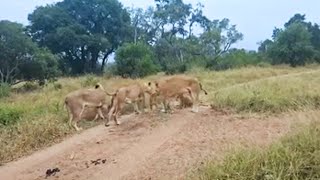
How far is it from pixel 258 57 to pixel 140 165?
99.4ft

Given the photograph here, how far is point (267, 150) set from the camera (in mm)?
4961

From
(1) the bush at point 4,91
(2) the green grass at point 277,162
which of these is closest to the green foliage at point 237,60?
(1) the bush at point 4,91

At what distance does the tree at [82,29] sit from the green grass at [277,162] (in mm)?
31419

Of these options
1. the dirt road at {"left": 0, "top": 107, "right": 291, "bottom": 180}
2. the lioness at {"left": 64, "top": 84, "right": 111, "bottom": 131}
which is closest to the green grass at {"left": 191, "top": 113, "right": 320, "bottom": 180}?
the dirt road at {"left": 0, "top": 107, "right": 291, "bottom": 180}

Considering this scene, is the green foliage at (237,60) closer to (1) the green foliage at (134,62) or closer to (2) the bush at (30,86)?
(1) the green foliage at (134,62)

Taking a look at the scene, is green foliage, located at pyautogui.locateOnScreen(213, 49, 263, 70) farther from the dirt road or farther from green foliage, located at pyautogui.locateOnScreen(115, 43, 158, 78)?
the dirt road

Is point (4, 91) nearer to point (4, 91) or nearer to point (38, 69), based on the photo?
point (4, 91)

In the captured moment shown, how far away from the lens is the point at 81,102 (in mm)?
9305

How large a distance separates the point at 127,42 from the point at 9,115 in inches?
1087

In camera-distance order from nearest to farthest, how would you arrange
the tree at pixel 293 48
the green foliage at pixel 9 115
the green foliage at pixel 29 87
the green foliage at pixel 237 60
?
1. the green foliage at pixel 9 115
2. the green foliage at pixel 29 87
3. the green foliage at pixel 237 60
4. the tree at pixel 293 48

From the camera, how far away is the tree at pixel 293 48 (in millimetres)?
31422

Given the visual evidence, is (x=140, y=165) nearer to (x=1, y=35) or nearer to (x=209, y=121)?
(x=209, y=121)

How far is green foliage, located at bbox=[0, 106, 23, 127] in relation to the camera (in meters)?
9.94

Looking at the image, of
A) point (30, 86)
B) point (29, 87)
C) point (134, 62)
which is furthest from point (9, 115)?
point (134, 62)
